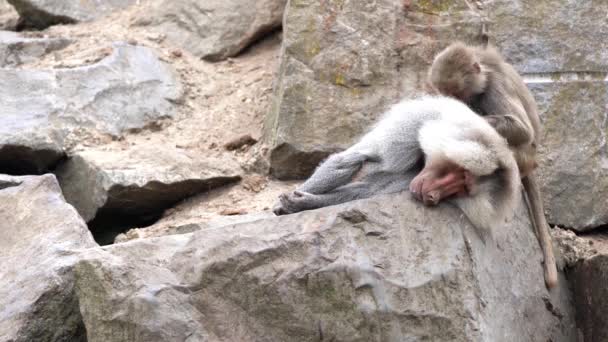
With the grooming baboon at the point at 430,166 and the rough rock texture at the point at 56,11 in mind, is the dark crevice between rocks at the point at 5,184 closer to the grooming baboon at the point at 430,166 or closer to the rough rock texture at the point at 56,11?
the grooming baboon at the point at 430,166

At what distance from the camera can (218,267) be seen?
4.84m

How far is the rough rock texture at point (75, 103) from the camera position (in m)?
7.27

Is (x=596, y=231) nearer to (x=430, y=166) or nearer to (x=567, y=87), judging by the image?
(x=567, y=87)

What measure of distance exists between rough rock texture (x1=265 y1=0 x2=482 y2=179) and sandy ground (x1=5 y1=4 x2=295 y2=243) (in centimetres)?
27

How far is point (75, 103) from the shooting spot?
777 centimetres

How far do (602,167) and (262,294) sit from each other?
341cm

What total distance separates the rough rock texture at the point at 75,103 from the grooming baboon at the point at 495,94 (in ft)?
9.64

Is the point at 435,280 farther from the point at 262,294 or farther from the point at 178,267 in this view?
the point at 178,267

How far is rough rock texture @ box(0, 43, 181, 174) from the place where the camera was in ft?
23.9

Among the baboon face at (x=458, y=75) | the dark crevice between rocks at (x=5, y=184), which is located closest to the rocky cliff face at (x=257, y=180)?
the dark crevice between rocks at (x=5, y=184)

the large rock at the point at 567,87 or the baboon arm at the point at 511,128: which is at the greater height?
the baboon arm at the point at 511,128

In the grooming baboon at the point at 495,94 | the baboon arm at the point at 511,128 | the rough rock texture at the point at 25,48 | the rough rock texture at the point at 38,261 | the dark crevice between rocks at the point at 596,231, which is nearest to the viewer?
the rough rock texture at the point at 38,261

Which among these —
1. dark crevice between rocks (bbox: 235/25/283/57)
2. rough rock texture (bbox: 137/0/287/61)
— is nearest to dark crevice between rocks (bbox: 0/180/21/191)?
rough rock texture (bbox: 137/0/287/61)

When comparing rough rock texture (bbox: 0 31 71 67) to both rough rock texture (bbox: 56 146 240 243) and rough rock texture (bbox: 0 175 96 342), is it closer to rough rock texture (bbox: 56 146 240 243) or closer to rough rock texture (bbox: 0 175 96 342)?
rough rock texture (bbox: 56 146 240 243)
